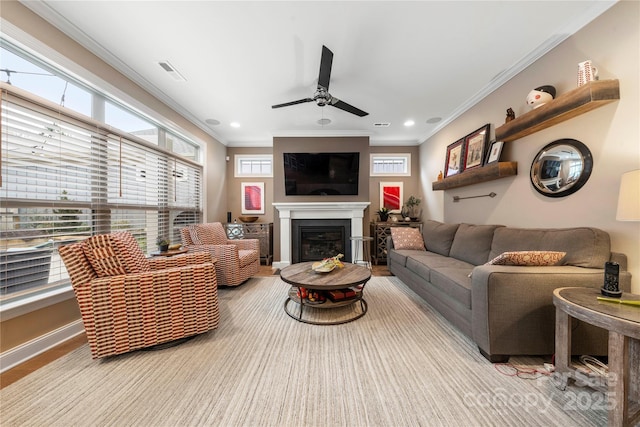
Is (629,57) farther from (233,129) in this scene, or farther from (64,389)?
(233,129)

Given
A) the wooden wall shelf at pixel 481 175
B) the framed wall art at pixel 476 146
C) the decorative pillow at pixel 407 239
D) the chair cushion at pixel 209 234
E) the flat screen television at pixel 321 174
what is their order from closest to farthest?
the wooden wall shelf at pixel 481 175
the framed wall art at pixel 476 146
the chair cushion at pixel 209 234
the decorative pillow at pixel 407 239
the flat screen television at pixel 321 174

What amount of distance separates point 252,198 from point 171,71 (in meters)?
2.81

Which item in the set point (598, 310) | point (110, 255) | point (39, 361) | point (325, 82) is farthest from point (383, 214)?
point (39, 361)

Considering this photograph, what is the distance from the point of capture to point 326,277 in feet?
7.37

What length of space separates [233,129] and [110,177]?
229cm

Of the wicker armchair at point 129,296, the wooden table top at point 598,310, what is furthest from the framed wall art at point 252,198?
the wooden table top at point 598,310

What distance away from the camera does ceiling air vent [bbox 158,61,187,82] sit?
91.9 inches

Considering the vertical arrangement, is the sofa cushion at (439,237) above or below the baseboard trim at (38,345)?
above

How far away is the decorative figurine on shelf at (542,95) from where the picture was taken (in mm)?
1994

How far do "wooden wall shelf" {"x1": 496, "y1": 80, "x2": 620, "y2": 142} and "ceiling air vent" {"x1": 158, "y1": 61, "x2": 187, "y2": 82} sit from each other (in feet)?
12.2

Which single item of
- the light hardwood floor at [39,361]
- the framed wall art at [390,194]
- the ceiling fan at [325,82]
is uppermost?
the ceiling fan at [325,82]

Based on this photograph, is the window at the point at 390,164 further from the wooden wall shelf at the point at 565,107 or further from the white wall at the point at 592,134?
the wooden wall shelf at the point at 565,107

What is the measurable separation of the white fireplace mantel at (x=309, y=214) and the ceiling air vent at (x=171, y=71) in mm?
2415

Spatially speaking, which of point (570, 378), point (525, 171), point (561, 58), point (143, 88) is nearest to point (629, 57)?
point (561, 58)
